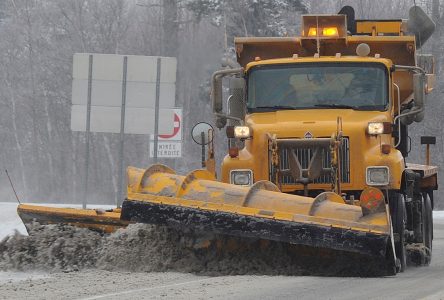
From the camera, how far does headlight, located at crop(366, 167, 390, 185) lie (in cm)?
1168

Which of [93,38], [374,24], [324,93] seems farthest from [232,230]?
[93,38]

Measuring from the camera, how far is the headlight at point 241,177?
39.5 ft

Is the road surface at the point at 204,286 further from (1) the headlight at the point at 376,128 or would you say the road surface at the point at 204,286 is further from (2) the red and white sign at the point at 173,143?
(2) the red and white sign at the point at 173,143

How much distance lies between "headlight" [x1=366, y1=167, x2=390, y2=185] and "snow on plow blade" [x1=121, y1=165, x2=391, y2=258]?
0.99 meters

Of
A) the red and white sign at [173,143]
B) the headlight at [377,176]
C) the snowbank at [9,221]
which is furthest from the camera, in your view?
the red and white sign at [173,143]

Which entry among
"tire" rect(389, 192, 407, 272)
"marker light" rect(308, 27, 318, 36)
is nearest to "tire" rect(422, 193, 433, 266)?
"tire" rect(389, 192, 407, 272)

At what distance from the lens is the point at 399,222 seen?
1166cm

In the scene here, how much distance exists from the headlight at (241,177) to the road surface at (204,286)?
61.6 inches

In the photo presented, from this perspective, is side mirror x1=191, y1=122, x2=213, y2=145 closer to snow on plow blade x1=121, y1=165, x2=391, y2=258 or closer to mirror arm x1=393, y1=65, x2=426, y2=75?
mirror arm x1=393, y1=65, x2=426, y2=75

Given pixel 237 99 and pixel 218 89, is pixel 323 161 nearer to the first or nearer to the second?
pixel 218 89

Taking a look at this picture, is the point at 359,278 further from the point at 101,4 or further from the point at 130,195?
the point at 101,4

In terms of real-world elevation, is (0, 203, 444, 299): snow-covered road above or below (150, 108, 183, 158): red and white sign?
below

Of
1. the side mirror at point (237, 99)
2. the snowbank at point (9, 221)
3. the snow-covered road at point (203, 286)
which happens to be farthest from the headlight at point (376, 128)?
the snowbank at point (9, 221)

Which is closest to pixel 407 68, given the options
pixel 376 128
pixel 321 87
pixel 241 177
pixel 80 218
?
pixel 321 87
